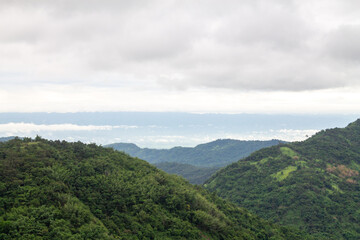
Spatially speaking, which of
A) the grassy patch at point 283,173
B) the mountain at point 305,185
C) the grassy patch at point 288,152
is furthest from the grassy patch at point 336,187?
the grassy patch at point 288,152

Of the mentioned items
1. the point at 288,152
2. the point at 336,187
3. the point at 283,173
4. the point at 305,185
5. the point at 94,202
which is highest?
the point at 94,202

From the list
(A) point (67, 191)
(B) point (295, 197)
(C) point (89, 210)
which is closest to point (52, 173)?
(A) point (67, 191)

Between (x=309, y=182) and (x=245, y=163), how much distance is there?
44.9m

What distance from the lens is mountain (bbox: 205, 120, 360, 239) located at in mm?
120125

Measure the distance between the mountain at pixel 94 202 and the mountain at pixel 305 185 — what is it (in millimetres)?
39200

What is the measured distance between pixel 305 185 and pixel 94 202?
11052 centimetres

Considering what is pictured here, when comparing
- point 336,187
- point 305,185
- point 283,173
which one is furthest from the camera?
point 283,173

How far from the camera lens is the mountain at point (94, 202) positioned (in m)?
45.4

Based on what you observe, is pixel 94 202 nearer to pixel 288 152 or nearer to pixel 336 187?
pixel 336 187

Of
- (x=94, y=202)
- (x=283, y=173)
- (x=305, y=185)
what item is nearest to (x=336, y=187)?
(x=305, y=185)

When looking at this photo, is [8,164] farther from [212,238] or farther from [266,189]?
[266,189]

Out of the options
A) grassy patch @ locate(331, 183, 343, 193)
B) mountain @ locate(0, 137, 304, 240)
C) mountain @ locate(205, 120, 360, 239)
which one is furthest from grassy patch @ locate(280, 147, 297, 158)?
mountain @ locate(0, 137, 304, 240)

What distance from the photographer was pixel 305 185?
139 meters

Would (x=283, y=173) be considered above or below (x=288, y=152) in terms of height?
below
